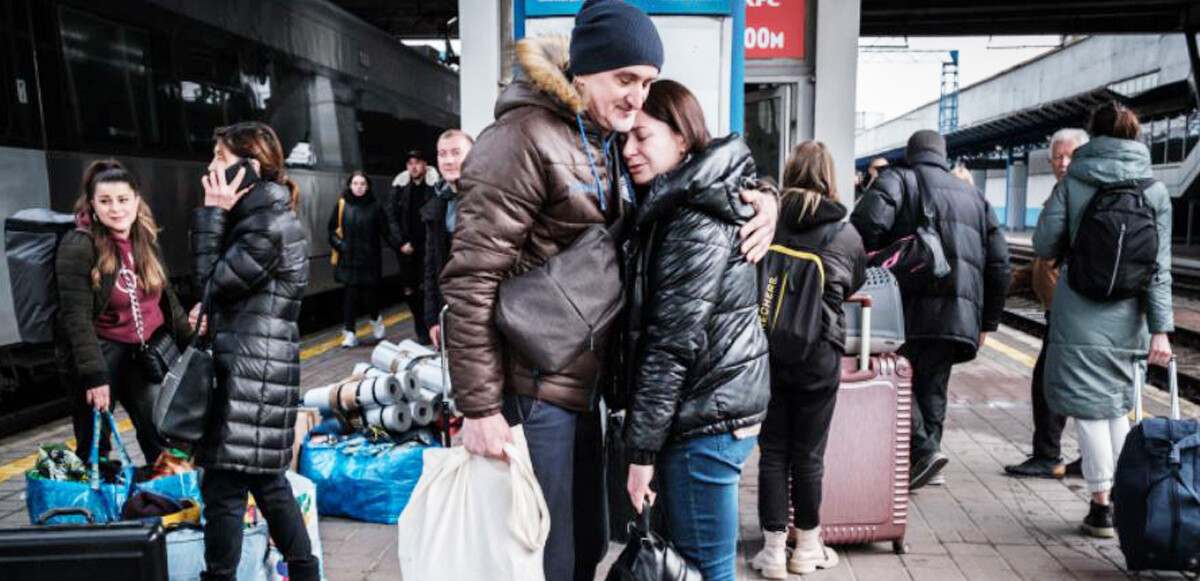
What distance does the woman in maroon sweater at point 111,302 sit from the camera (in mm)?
4055


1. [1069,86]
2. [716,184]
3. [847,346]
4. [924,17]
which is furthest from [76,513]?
[1069,86]

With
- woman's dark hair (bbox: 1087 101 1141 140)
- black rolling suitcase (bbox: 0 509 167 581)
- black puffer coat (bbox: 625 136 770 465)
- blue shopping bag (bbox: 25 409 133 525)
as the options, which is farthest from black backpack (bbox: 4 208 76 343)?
woman's dark hair (bbox: 1087 101 1141 140)

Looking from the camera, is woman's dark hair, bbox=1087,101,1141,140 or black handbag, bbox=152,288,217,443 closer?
black handbag, bbox=152,288,217,443

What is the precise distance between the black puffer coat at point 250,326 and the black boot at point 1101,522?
3.42m

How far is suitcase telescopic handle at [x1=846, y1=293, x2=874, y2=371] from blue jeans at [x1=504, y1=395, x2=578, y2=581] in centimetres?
183

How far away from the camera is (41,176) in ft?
21.6

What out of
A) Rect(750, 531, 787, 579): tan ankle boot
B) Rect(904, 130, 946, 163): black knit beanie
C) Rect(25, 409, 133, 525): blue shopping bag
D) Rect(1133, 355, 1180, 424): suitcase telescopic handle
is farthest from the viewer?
Rect(904, 130, 946, 163): black knit beanie

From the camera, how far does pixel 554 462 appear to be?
238 centimetres

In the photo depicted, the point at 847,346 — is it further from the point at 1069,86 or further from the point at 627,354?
the point at 1069,86

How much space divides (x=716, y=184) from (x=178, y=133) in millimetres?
7188

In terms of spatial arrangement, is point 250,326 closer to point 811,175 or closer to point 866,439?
point 811,175

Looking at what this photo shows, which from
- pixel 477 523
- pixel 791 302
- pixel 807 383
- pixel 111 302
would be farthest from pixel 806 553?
pixel 111 302

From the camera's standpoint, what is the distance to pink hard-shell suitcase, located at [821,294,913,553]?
13.2 ft

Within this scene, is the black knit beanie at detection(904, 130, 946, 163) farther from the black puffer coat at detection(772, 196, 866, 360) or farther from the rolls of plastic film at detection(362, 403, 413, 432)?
the rolls of plastic film at detection(362, 403, 413, 432)
